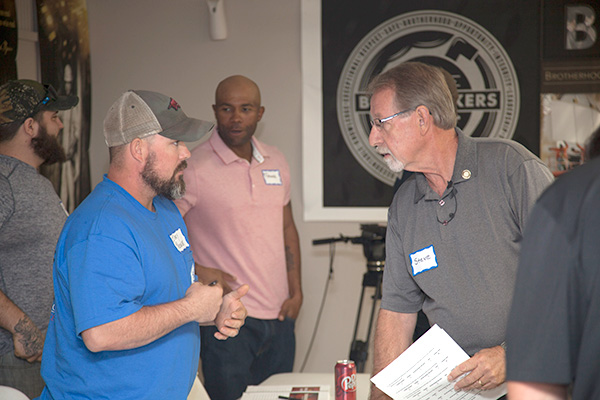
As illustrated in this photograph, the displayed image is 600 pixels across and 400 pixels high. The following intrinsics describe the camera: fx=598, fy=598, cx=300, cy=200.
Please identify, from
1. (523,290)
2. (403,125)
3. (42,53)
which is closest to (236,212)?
(42,53)

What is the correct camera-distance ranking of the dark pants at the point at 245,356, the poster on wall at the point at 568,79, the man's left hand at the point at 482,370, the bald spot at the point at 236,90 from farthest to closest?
the poster on wall at the point at 568,79
the bald spot at the point at 236,90
the dark pants at the point at 245,356
the man's left hand at the point at 482,370

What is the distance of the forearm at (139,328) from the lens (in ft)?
5.20

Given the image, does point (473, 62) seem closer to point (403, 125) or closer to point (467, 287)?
point (403, 125)

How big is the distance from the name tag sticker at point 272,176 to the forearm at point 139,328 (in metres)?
1.77

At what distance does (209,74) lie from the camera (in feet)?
13.5

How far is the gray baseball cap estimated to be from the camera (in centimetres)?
185

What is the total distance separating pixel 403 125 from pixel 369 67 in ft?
7.45

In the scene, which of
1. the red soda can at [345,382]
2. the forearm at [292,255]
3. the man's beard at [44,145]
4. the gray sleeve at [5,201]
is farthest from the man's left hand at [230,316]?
the forearm at [292,255]

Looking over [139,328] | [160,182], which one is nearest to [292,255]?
[160,182]

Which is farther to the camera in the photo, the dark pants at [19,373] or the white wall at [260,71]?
the white wall at [260,71]

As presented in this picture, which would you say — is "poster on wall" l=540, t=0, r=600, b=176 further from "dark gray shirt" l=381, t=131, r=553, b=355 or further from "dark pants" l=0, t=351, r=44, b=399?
"dark pants" l=0, t=351, r=44, b=399

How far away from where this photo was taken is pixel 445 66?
12.7 feet

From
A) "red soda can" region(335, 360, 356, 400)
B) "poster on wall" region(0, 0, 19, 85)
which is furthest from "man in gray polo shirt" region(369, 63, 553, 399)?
"poster on wall" region(0, 0, 19, 85)

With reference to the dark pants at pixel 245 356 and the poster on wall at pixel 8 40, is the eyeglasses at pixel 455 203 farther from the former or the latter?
the poster on wall at pixel 8 40
